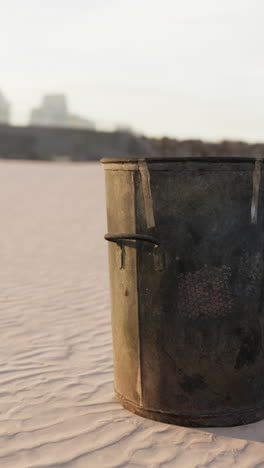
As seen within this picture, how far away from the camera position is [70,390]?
381cm

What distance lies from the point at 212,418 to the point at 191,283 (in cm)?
79

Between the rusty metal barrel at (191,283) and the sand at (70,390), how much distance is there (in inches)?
7.6

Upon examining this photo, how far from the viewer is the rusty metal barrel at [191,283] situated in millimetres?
2984

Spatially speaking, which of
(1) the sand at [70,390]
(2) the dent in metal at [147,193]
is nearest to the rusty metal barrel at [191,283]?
(2) the dent in metal at [147,193]

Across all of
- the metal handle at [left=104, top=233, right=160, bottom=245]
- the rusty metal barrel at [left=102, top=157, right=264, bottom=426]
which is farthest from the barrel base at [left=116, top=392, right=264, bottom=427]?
the metal handle at [left=104, top=233, right=160, bottom=245]

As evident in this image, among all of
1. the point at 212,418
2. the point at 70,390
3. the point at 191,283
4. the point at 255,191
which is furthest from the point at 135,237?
the point at 70,390

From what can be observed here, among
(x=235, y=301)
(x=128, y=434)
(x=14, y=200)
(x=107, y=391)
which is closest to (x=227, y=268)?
(x=235, y=301)

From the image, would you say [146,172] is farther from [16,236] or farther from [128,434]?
[16,236]

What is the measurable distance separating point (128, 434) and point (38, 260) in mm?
5339

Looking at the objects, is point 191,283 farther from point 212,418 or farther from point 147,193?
point 212,418

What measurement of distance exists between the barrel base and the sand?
4 cm

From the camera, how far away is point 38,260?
8.30 metres

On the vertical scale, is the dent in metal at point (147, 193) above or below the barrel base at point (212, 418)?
above

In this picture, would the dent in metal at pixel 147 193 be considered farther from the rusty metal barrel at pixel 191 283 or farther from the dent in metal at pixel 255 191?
the dent in metal at pixel 255 191
